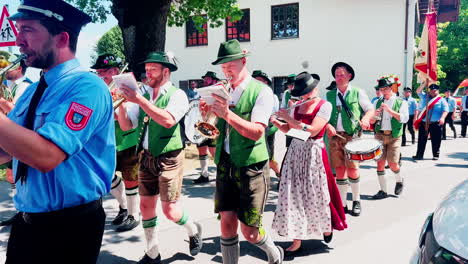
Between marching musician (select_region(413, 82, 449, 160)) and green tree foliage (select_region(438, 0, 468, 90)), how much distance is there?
22578mm

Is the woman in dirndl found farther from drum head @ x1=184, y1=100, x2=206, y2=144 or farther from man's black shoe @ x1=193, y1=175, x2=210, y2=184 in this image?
man's black shoe @ x1=193, y1=175, x2=210, y2=184

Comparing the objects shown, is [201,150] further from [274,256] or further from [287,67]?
[287,67]

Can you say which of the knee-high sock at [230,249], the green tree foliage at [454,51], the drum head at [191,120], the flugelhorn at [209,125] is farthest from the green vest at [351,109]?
the green tree foliage at [454,51]

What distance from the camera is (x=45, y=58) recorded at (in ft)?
6.07

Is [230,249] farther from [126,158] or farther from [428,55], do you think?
[428,55]

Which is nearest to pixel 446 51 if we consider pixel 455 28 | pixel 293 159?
pixel 455 28

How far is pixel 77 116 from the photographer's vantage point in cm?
173

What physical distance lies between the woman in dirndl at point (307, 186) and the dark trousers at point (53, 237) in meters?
2.72

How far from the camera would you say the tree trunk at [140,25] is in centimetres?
840

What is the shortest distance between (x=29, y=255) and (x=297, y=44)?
67.3ft

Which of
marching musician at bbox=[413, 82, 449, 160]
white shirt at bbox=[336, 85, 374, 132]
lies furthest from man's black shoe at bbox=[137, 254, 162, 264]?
marching musician at bbox=[413, 82, 449, 160]

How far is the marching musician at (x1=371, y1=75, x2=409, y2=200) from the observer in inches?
276

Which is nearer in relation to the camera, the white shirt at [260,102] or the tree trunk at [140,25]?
the white shirt at [260,102]

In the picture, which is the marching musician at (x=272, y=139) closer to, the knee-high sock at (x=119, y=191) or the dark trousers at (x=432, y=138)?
the knee-high sock at (x=119, y=191)
